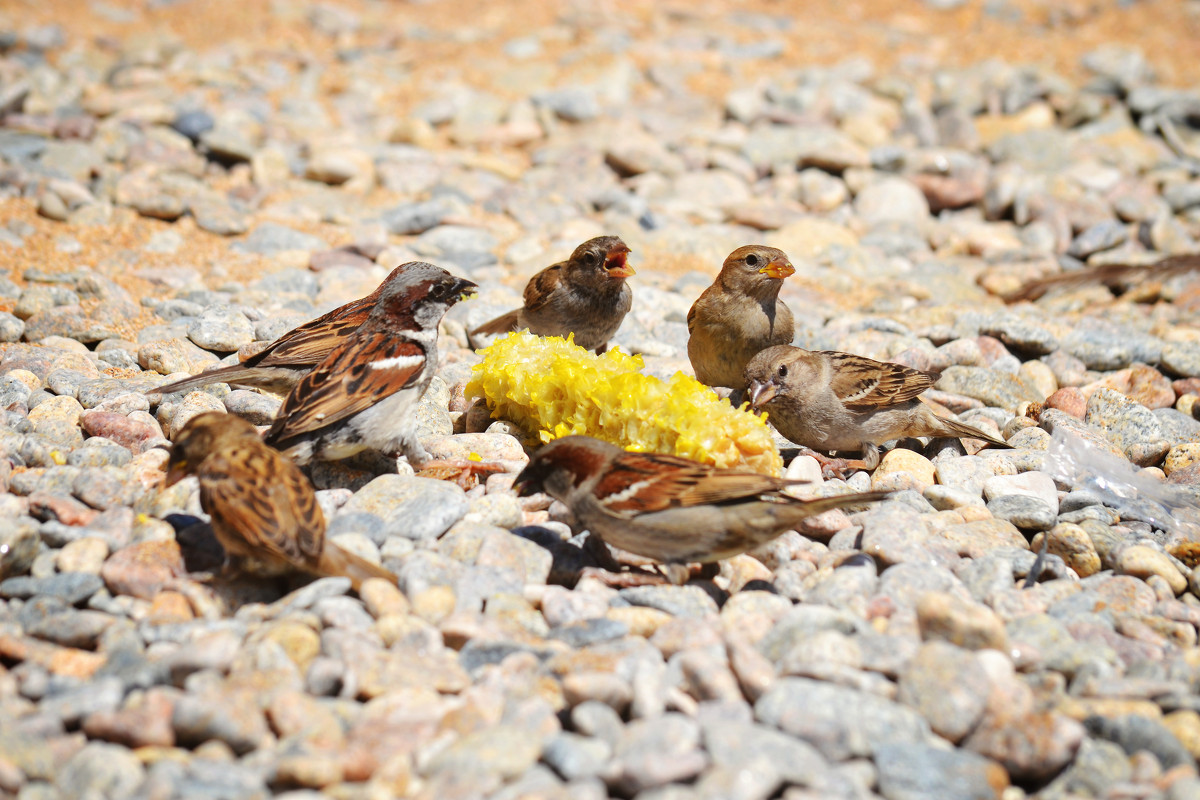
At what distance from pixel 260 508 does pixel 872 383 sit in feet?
11.6

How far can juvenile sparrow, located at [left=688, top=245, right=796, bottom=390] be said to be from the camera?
21.2 ft

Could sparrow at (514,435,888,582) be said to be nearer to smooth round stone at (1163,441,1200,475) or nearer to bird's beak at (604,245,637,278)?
bird's beak at (604,245,637,278)

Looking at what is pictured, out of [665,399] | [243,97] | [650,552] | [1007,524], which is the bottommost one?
[1007,524]

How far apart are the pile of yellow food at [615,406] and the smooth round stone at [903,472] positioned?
0.65 metres

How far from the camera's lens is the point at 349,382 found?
5004 mm

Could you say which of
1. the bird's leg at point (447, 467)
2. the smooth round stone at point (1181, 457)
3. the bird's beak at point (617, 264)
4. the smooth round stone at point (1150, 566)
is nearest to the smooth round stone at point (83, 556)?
the bird's leg at point (447, 467)

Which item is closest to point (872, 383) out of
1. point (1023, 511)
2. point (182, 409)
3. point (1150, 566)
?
point (1023, 511)

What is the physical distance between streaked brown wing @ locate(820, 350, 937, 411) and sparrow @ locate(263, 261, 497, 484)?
2107 millimetres

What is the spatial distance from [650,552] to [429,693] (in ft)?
3.99

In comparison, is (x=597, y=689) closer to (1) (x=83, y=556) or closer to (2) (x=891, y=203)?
(1) (x=83, y=556)

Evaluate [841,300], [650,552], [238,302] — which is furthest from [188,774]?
[841,300]

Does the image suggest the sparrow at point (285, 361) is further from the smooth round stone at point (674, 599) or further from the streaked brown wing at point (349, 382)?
the smooth round stone at point (674, 599)

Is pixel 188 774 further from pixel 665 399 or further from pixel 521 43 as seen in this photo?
pixel 521 43

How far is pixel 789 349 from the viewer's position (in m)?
5.98
